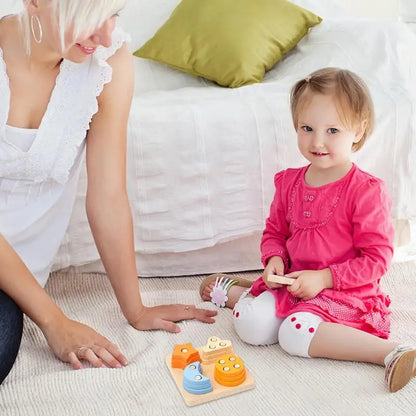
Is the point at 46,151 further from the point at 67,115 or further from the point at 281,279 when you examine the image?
the point at 281,279

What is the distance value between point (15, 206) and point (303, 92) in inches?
25.7

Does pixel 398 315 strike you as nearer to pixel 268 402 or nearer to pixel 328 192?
pixel 328 192

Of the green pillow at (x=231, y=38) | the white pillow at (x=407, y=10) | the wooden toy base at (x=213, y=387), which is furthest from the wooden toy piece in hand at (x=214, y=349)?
the white pillow at (x=407, y=10)

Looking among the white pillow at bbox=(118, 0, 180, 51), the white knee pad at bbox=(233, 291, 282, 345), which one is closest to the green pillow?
the white pillow at bbox=(118, 0, 180, 51)

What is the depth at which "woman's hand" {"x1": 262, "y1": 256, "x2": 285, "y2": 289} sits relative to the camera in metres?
1.42

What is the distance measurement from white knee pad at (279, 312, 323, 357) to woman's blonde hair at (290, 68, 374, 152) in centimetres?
40

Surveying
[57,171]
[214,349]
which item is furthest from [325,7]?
[214,349]

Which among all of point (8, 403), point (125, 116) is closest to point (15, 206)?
point (125, 116)

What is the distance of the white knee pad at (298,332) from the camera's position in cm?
131

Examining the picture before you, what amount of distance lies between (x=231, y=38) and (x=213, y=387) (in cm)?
110

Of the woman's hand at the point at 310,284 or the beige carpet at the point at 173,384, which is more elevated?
the woman's hand at the point at 310,284

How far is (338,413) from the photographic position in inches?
45.2

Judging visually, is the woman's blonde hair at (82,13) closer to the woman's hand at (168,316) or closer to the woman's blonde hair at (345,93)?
the woman's blonde hair at (345,93)

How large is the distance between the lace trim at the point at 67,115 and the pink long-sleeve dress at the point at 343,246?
0.47 m
